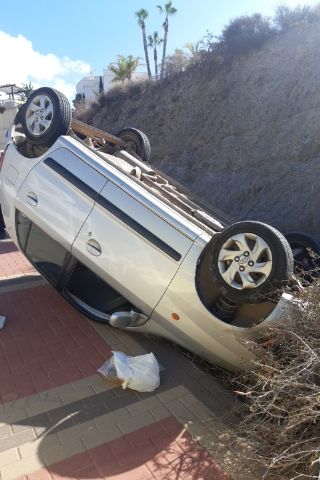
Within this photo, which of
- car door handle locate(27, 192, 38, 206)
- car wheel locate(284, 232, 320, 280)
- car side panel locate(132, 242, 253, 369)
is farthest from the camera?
car wheel locate(284, 232, 320, 280)

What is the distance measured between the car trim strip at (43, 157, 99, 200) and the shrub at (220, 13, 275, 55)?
10644mm

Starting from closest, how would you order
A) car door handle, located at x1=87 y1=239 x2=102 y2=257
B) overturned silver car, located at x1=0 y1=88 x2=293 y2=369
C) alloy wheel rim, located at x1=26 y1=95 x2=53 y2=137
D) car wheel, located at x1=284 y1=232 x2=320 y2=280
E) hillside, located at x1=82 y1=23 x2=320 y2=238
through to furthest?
overturned silver car, located at x1=0 y1=88 x2=293 y2=369, car door handle, located at x1=87 y1=239 x2=102 y2=257, alloy wheel rim, located at x1=26 y1=95 x2=53 y2=137, car wheel, located at x1=284 y1=232 x2=320 y2=280, hillside, located at x1=82 y1=23 x2=320 y2=238

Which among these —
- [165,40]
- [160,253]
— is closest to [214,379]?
[160,253]

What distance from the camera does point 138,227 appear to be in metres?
4.25

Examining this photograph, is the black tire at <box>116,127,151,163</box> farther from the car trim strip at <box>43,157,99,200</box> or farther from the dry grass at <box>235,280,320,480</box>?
→ the dry grass at <box>235,280,320,480</box>

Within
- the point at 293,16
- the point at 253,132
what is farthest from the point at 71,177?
the point at 293,16

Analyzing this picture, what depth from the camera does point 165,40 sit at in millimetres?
36750

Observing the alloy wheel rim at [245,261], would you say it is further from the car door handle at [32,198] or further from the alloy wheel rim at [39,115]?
the alloy wheel rim at [39,115]

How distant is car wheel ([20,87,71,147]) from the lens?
16.3ft

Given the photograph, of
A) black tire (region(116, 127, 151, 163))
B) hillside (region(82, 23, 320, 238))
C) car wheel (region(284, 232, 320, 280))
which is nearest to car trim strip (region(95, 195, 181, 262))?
car wheel (region(284, 232, 320, 280))

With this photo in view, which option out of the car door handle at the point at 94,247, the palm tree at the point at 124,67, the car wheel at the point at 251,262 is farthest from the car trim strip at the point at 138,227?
the palm tree at the point at 124,67

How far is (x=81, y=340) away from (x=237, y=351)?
182 cm

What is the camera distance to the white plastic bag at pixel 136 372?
3.93m

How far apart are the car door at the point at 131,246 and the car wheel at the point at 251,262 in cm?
45
